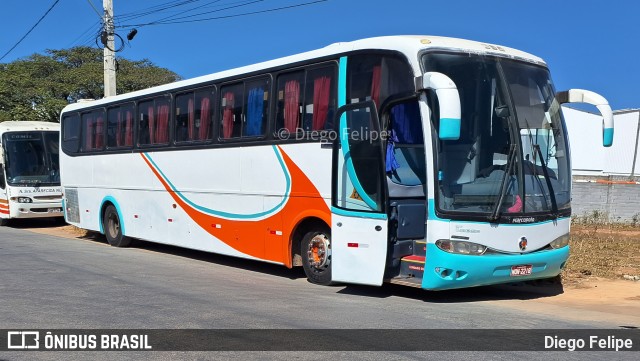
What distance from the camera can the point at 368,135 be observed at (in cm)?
844

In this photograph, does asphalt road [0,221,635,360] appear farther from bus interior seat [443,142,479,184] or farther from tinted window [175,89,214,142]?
tinted window [175,89,214,142]

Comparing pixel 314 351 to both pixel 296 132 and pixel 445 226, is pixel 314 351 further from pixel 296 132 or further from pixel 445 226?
pixel 296 132

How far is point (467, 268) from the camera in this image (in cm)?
770

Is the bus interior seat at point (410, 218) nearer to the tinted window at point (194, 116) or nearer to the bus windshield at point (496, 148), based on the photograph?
the bus windshield at point (496, 148)

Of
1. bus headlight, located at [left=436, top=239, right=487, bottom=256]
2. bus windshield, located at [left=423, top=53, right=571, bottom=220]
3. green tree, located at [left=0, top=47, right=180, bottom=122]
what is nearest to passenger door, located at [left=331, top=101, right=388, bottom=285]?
bus headlight, located at [left=436, top=239, right=487, bottom=256]

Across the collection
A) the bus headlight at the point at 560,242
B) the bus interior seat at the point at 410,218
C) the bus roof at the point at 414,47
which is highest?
the bus roof at the point at 414,47

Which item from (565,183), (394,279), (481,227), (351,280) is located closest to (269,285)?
(351,280)

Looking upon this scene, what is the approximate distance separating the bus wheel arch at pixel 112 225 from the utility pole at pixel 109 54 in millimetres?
5988

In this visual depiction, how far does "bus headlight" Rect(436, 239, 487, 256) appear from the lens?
7688mm

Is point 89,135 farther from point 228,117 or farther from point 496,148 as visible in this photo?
point 496,148

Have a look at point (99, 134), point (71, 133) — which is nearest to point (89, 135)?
point (99, 134)

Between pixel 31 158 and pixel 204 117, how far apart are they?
1148 centimetres

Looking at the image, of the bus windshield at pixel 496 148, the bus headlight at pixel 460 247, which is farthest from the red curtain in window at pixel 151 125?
the bus headlight at pixel 460 247

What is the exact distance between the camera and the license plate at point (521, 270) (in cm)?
801
